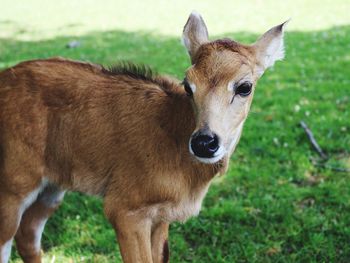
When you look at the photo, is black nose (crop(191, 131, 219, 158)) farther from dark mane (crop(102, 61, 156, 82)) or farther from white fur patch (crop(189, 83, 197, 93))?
dark mane (crop(102, 61, 156, 82))

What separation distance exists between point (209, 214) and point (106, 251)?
122 cm

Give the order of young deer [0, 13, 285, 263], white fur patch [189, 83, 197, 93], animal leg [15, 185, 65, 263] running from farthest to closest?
animal leg [15, 185, 65, 263] → young deer [0, 13, 285, 263] → white fur patch [189, 83, 197, 93]

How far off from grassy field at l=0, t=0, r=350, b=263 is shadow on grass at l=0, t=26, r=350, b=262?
0.04 ft

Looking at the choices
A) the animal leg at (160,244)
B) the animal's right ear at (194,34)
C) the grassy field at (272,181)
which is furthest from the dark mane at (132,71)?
the grassy field at (272,181)

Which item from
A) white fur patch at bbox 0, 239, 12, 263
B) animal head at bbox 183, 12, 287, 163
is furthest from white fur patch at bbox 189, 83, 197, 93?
white fur patch at bbox 0, 239, 12, 263

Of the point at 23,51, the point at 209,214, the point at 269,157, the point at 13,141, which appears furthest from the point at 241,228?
the point at 23,51

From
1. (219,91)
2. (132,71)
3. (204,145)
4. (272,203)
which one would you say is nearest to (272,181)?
(272,203)

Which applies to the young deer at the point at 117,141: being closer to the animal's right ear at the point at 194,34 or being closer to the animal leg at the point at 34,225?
the animal's right ear at the point at 194,34

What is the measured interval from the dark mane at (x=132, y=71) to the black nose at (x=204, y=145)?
1.37 m

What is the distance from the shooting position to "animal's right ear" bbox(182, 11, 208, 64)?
4230mm

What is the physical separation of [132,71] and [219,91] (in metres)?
1.34

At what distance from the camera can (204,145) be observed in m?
3.43

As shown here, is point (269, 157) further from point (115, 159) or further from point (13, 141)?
point (13, 141)

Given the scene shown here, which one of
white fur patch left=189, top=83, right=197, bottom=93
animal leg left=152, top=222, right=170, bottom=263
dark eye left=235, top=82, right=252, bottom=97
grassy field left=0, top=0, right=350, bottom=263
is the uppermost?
white fur patch left=189, top=83, right=197, bottom=93
